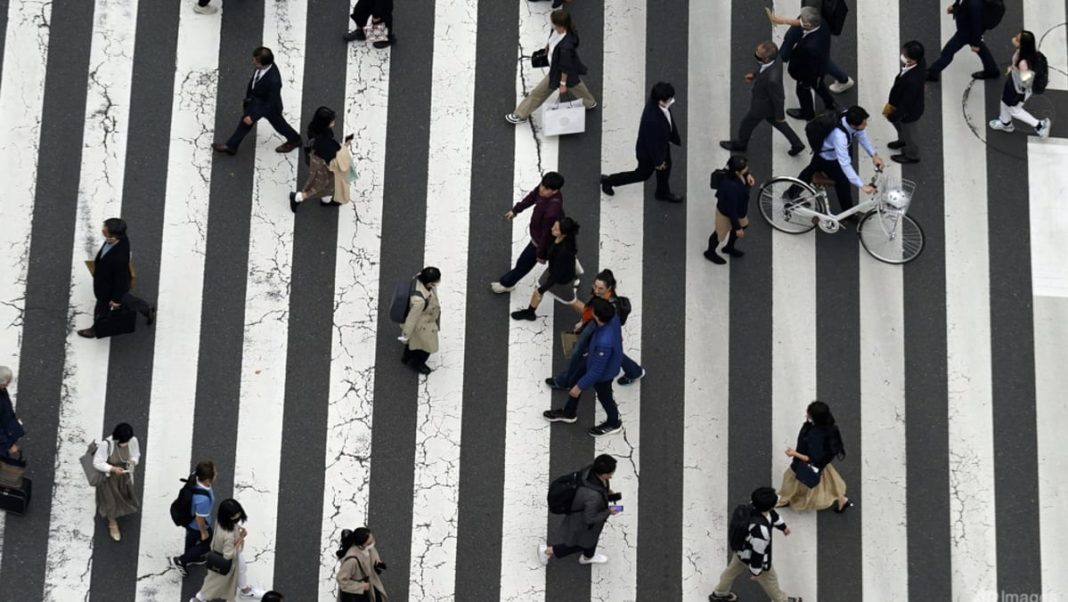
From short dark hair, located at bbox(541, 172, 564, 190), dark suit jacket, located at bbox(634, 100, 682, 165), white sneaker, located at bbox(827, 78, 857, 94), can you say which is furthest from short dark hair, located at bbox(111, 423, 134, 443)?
white sneaker, located at bbox(827, 78, 857, 94)

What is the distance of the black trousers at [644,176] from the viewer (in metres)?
15.9

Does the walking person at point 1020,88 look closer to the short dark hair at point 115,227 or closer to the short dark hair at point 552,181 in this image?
the short dark hair at point 552,181

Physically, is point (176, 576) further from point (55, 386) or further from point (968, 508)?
point (968, 508)

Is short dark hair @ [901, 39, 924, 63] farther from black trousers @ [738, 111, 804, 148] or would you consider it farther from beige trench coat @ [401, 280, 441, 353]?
beige trench coat @ [401, 280, 441, 353]

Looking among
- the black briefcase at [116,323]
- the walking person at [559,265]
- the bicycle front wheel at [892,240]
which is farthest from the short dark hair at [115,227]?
the bicycle front wheel at [892,240]

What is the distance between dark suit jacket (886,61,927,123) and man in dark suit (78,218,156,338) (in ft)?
26.7

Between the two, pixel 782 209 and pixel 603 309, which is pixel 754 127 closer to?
pixel 782 209

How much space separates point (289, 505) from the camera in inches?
586

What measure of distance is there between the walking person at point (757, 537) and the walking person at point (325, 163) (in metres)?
5.29

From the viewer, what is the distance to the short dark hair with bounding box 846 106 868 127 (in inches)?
608

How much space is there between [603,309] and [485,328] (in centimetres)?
197

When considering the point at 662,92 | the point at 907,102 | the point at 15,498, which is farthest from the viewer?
the point at 907,102

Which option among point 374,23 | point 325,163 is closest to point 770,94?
point 374,23

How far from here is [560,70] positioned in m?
16.0
